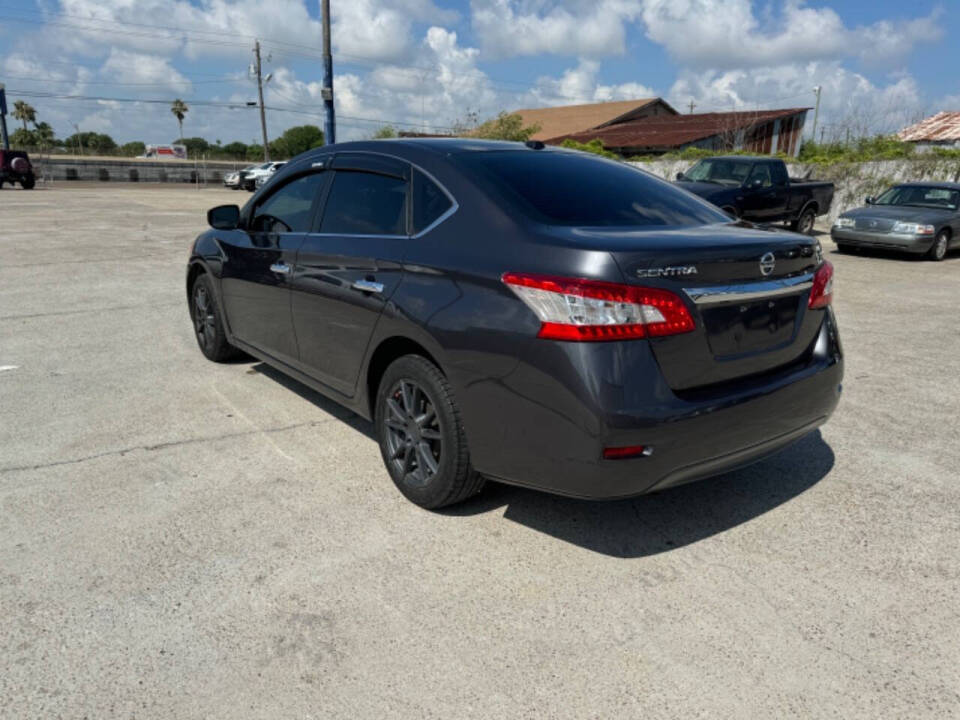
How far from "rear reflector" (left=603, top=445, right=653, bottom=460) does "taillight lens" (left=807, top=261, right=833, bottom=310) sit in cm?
119

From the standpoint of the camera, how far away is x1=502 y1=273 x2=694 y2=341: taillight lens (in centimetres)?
255

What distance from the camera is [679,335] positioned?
8.70ft

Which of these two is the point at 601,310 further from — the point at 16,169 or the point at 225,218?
the point at 16,169

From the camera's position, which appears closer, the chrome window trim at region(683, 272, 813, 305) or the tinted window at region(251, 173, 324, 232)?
the chrome window trim at region(683, 272, 813, 305)

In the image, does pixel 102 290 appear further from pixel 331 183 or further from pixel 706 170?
pixel 706 170

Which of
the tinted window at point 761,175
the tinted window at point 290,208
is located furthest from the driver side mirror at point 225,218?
the tinted window at point 761,175

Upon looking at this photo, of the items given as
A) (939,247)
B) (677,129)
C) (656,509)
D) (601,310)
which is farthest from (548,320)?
(677,129)

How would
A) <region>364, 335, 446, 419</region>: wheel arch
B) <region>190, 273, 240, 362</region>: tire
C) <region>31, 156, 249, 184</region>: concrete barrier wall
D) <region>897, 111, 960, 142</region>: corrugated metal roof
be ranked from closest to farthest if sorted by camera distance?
<region>364, 335, 446, 419</region>: wheel arch, <region>190, 273, 240, 362</region>: tire, <region>897, 111, 960, 142</region>: corrugated metal roof, <region>31, 156, 249, 184</region>: concrete barrier wall

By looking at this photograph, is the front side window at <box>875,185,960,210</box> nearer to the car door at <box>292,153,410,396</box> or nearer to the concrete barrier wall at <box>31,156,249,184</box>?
the car door at <box>292,153,410,396</box>

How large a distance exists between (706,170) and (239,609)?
46.5 feet

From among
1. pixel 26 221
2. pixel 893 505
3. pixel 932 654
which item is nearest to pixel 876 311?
pixel 893 505

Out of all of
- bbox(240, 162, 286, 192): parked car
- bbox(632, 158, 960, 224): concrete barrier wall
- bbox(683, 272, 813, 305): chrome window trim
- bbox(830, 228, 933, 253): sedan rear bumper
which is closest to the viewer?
bbox(683, 272, 813, 305): chrome window trim

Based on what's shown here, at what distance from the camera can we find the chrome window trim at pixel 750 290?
2.71 metres

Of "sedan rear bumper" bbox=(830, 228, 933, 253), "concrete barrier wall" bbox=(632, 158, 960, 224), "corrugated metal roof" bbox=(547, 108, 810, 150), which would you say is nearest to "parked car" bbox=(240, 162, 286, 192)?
"corrugated metal roof" bbox=(547, 108, 810, 150)
